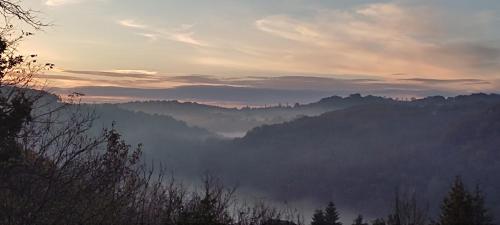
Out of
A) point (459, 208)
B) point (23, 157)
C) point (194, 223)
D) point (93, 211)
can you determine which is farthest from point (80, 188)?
point (459, 208)

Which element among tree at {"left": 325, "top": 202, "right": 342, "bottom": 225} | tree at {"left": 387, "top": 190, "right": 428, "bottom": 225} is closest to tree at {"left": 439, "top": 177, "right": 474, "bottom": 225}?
tree at {"left": 387, "top": 190, "right": 428, "bottom": 225}

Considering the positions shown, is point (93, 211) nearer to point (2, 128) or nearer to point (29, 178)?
point (29, 178)

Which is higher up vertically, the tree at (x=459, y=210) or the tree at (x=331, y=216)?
the tree at (x=459, y=210)

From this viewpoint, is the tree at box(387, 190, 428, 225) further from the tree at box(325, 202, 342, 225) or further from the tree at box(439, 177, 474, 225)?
the tree at box(325, 202, 342, 225)

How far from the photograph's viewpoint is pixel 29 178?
13727 millimetres

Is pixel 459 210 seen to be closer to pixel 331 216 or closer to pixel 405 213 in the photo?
pixel 405 213

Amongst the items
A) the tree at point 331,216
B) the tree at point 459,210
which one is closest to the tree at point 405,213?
the tree at point 459,210

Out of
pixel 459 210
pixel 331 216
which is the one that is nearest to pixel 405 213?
pixel 459 210

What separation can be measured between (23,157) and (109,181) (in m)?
2.58

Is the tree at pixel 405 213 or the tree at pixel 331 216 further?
the tree at pixel 331 216

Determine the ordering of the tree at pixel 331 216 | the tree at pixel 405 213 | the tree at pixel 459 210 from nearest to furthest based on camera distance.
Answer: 1. the tree at pixel 405 213
2. the tree at pixel 459 210
3. the tree at pixel 331 216

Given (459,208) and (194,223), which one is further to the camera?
(459,208)

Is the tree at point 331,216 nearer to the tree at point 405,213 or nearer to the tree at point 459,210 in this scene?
the tree at point 405,213

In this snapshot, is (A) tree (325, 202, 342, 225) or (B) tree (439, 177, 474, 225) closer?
(B) tree (439, 177, 474, 225)
